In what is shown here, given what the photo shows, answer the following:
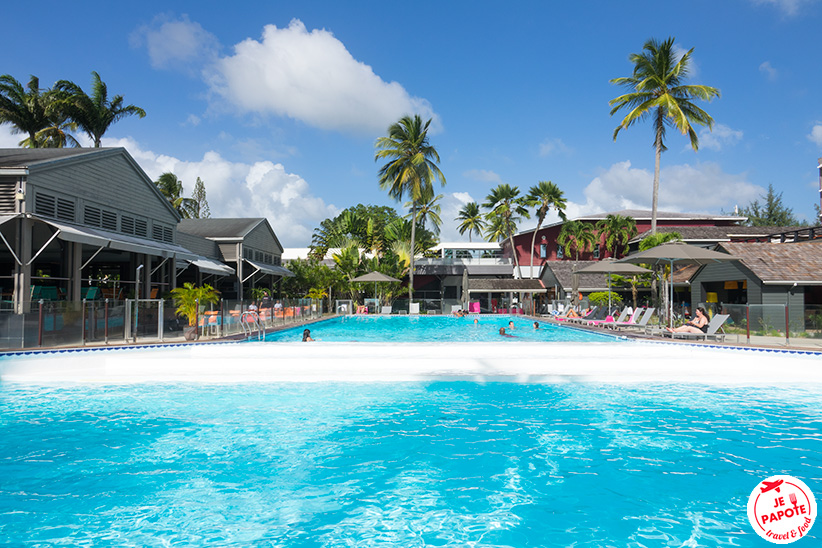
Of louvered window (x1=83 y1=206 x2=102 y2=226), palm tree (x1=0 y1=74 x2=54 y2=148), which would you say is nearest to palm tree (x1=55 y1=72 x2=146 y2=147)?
palm tree (x1=0 y1=74 x2=54 y2=148)

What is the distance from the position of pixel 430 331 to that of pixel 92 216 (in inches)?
565

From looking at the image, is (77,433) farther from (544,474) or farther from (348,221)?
(348,221)

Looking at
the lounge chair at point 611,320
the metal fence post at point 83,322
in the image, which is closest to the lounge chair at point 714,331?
the lounge chair at point 611,320

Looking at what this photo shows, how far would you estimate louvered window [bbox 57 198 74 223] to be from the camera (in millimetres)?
15336

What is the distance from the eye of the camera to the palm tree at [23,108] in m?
30.2

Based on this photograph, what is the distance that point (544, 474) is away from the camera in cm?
584

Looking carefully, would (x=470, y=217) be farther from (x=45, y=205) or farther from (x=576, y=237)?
(x=45, y=205)

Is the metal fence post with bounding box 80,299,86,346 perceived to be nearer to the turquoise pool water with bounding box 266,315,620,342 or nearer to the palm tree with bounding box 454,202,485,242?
the turquoise pool water with bounding box 266,315,620,342

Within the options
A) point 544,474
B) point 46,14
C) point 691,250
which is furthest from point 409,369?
point 46,14

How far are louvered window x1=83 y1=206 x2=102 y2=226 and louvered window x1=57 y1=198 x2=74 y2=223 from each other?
2.40 feet

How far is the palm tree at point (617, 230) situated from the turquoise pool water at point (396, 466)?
3519 centimetres

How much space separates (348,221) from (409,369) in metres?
33.3

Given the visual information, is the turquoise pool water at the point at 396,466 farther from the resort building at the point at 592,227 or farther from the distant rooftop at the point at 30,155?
the resort building at the point at 592,227

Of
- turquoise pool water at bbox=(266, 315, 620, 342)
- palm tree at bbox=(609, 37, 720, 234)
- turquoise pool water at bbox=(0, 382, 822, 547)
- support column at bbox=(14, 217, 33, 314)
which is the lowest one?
turquoise pool water at bbox=(0, 382, 822, 547)
